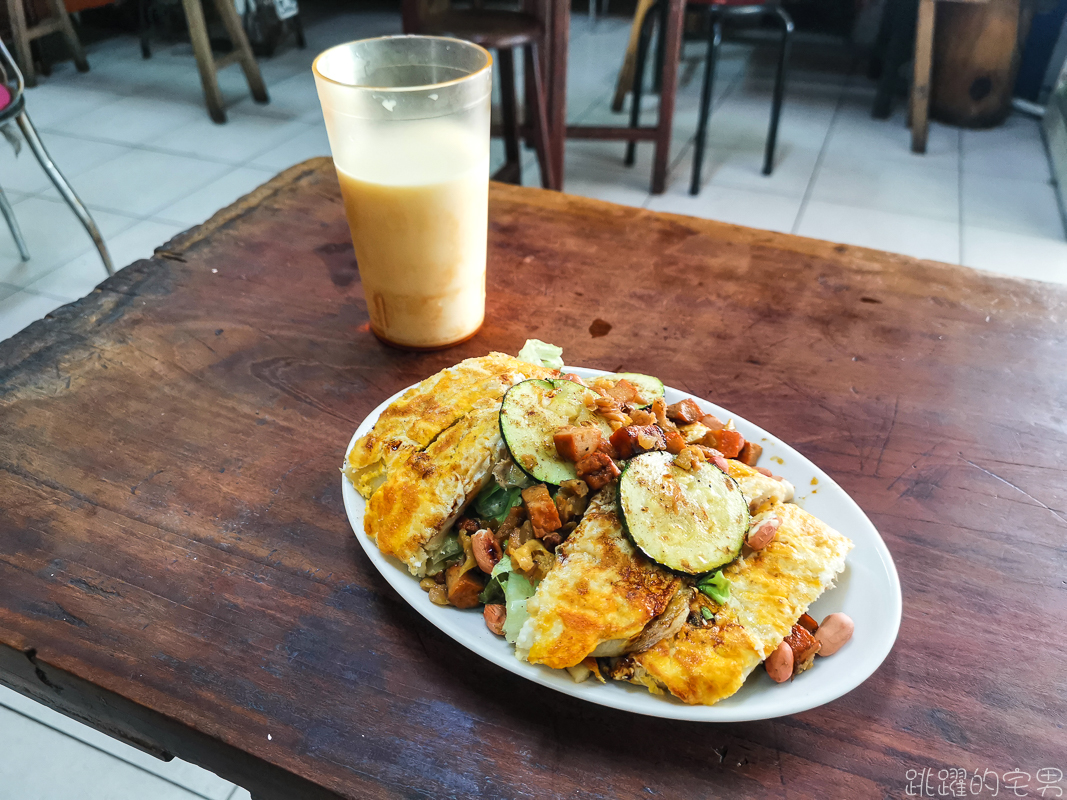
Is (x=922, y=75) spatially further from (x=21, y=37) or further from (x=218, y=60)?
(x=21, y=37)

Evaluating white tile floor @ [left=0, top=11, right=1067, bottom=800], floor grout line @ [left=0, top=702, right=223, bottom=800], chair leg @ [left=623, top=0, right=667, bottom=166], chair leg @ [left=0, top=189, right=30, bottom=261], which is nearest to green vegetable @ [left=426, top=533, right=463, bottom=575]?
floor grout line @ [left=0, top=702, right=223, bottom=800]

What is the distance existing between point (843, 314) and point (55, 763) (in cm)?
168

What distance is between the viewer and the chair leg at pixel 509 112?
2.60 meters

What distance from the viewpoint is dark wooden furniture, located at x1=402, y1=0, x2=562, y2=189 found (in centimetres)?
243

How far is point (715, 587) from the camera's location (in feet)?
2.29

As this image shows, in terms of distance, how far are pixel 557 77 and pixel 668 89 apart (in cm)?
46

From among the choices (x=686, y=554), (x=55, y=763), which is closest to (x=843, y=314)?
(x=686, y=554)

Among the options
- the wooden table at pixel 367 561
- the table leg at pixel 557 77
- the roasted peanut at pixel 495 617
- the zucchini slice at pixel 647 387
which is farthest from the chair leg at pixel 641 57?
the roasted peanut at pixel 495 617

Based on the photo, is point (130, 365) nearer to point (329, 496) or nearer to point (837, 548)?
point (329, 496)

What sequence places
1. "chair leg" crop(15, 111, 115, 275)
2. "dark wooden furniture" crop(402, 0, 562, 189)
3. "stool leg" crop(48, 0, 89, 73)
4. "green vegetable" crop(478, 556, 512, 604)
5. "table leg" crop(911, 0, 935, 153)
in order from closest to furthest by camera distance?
"green vegetable" crop(478, 556, 512, 604), "chair leg" crop(15, 111, 115, 275), "dark wooden furniture" crop(402, 0, 562, 189), "table leg" crop(911, 0, 935, 153), "stool leg" crop(48, 0, 89, 73)

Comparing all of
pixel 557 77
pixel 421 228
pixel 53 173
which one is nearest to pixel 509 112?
pixel 557 77

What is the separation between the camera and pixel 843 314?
1257 millimetres

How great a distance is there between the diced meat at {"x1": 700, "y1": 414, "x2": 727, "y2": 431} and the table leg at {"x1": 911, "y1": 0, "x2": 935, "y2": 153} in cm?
333

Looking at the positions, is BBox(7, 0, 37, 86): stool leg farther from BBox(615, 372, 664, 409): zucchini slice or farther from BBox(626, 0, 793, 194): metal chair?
BBox(615, 372, 664, 409): zucchini slice
